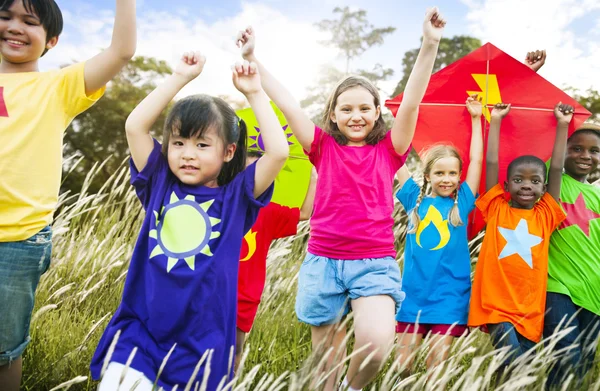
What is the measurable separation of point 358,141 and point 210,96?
2.95ft

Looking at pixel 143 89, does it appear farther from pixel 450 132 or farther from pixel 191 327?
pixel 191 327

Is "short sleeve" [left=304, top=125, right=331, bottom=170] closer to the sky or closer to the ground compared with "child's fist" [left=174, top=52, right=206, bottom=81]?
closer to the ground

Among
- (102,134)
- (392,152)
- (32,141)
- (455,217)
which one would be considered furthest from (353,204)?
(102,134)

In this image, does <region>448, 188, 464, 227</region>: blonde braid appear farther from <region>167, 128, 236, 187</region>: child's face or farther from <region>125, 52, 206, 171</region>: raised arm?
<region>125, 52, 206, 171</region>: raised arm

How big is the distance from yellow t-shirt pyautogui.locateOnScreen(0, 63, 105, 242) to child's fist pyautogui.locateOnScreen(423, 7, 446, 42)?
149 cm

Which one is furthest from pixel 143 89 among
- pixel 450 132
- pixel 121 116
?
pixel 450 132

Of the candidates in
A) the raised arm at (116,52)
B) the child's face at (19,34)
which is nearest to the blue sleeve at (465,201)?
the raised arm at (116,52)

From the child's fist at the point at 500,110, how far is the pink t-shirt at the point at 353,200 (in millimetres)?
864

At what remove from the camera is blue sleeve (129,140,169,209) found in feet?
7.05

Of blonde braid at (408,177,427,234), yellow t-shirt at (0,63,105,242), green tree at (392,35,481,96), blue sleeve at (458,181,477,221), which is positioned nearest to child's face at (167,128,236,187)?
yellow t-shirt at (0,63,105,242)

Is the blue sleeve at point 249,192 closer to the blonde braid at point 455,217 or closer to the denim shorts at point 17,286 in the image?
the denim shorts at point 17,286

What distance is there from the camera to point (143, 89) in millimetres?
6816

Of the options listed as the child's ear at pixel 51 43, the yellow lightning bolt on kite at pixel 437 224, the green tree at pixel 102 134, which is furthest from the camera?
the green tree at pixel 102 134

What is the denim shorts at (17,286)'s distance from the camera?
215 centimetres
